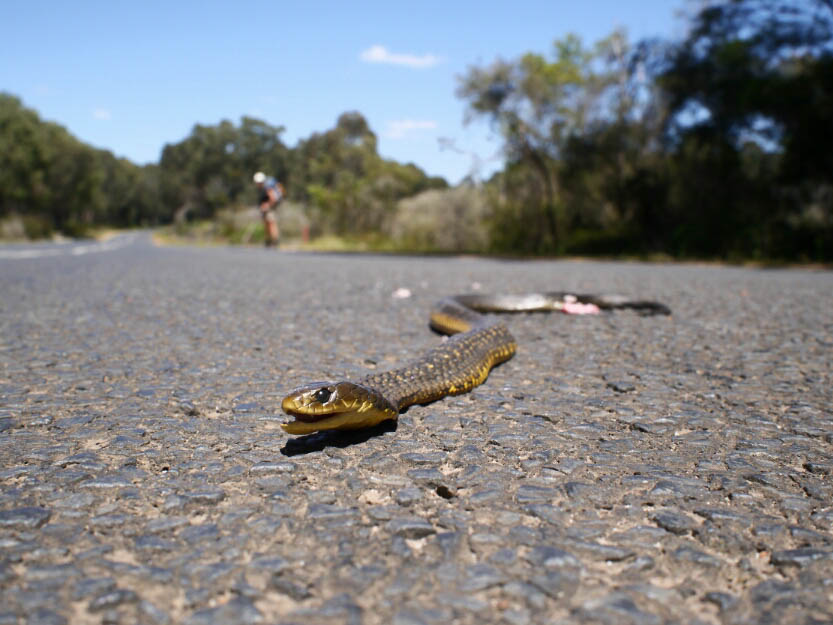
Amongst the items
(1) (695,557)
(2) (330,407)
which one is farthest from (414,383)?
(1) (695,557)

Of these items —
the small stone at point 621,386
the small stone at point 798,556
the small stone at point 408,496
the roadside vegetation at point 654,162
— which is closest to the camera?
the small stone at point 798,556

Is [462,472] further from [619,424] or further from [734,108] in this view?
[734,108]

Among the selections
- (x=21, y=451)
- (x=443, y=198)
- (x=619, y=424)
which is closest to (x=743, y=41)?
(x=443, y=198)

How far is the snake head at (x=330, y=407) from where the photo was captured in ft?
7.66

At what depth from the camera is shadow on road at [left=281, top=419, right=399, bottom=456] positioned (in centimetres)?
239

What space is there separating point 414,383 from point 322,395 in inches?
28.9

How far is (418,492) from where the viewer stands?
2.01 meters

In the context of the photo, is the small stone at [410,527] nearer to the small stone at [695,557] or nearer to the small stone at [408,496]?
the small stone at [408,496]

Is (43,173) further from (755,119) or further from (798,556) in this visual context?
(798,556)

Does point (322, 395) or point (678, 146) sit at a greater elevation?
point (678, 146)

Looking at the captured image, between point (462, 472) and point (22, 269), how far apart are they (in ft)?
37.6

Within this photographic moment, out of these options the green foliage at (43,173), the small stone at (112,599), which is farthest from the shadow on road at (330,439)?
the green foliage at (43,173)

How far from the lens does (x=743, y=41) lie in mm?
20281

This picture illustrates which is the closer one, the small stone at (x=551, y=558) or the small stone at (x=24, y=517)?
the small stone at (x=551, y=558)
